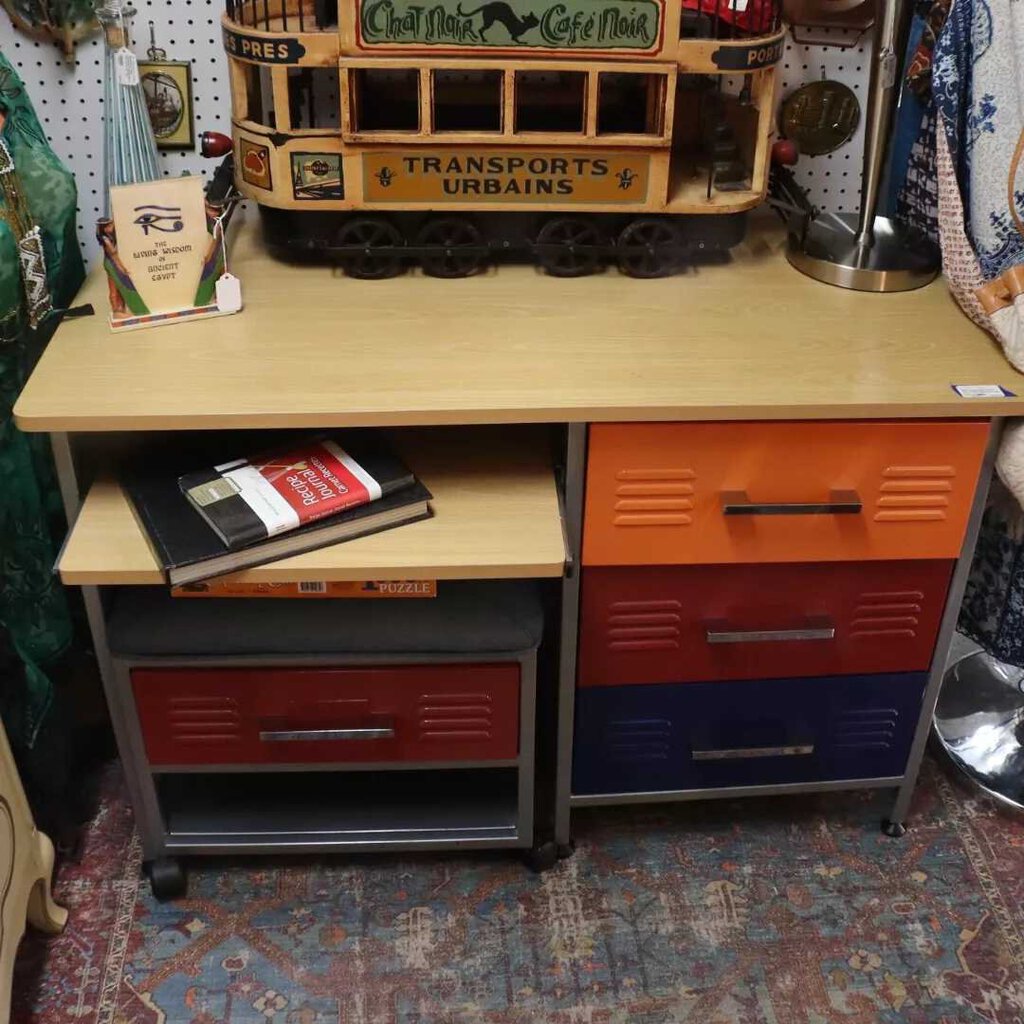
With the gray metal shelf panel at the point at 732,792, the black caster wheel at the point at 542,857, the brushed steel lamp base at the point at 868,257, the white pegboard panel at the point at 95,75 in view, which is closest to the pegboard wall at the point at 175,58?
the white pegboard panel at the point at 95,75

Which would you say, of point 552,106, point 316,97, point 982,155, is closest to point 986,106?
point 982,155

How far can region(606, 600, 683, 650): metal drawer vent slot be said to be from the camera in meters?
1.35

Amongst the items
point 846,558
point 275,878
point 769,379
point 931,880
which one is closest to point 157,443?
point 275,878

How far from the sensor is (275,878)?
1517mm

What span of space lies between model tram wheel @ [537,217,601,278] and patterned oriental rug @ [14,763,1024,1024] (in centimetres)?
76

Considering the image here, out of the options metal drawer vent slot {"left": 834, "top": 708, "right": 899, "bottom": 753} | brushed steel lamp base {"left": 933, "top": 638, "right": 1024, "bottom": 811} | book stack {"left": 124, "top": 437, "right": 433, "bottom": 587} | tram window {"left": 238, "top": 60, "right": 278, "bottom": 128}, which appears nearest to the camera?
book stack {"left": 124, "top": 437, "right": 433, "bottom": 587}

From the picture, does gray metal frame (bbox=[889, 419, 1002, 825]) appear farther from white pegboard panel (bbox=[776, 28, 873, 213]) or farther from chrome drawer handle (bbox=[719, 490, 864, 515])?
white pegboard panel (bbox=[776, 28, 873, 213])

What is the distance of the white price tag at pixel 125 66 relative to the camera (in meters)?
1.44

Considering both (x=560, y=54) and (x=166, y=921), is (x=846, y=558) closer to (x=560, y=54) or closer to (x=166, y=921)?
(x=560, y=54)

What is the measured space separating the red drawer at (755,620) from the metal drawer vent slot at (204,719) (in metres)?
0.42

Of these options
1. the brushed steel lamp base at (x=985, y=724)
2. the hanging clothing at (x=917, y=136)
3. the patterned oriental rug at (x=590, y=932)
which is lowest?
the patterned oriental rug at (x=590, y=932)

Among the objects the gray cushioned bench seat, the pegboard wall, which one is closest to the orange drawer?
the gray cushioned bench seat

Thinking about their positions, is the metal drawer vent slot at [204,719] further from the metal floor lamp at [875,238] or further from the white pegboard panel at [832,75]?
the white pegboard panel at [832,75]

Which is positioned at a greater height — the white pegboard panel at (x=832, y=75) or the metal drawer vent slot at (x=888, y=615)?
the white pegboard panel at (x=832, y=75)
